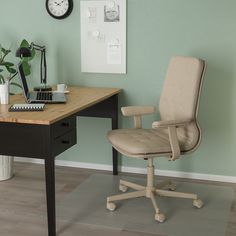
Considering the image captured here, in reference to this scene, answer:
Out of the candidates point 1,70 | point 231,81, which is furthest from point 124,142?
point 1,70

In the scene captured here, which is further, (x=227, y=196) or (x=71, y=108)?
(x=227, y=196)

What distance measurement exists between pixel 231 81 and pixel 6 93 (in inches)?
69.3

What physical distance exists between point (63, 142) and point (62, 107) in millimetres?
271

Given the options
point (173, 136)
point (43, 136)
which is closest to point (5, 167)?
point (43, 136)

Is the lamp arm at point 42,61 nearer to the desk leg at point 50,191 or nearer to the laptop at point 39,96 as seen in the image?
the laptop at point 39,96

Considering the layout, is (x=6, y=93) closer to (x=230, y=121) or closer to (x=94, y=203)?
(x=94, y=203)

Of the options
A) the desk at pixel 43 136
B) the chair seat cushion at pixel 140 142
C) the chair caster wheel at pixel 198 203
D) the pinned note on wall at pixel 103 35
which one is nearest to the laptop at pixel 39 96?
the desk at pixel 43 136

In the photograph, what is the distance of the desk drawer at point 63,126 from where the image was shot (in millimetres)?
2492

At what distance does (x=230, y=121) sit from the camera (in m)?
3.50

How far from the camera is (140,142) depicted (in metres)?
2.88

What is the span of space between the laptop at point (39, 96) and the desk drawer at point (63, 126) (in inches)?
9.2

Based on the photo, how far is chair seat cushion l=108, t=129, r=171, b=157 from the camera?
9.19ft

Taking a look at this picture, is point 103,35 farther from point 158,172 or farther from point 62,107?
point 158,172

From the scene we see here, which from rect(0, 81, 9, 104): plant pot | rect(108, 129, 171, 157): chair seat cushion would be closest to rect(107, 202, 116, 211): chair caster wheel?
rect(108, 129, 171, 157): chair seat cushion
